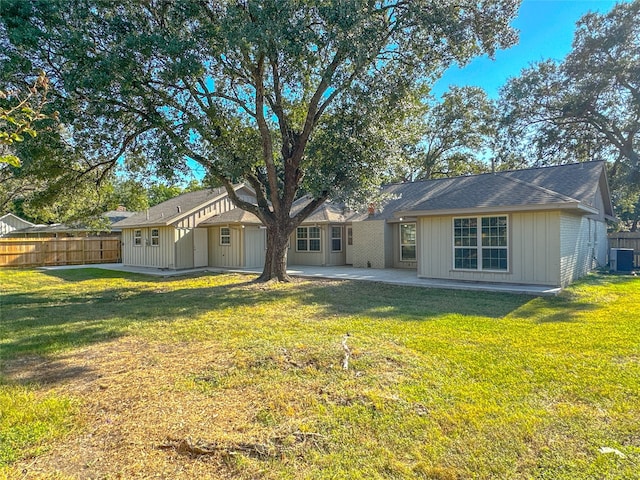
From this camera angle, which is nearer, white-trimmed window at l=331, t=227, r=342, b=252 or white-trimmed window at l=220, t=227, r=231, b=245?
white-trimmed window at l=220, t=227, r=231, b=245

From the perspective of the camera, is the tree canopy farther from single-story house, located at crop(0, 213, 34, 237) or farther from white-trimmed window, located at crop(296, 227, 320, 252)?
single-story house, located at crop(0, 213, 34, 237)

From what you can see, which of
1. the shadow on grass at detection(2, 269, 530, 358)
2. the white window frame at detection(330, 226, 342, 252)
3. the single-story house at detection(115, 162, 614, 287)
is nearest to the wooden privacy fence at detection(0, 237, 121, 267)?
the single-story house at detection(115, 162, 614, 287)

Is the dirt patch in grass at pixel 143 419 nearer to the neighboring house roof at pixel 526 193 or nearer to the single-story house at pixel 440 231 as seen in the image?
the neighboring house roof at pixel 526 193

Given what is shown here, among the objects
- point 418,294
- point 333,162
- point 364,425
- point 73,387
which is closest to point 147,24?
point 333,162

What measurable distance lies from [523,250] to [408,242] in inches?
236

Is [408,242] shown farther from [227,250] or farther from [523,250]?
[227,250]

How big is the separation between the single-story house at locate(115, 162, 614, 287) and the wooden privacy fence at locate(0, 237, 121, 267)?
342 cm

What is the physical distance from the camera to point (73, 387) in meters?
4.10

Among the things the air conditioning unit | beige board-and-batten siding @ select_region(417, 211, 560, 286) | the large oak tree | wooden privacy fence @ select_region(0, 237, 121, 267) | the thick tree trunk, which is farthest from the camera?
wooden privacy fence @ select_region(0, 237, 121, 267)

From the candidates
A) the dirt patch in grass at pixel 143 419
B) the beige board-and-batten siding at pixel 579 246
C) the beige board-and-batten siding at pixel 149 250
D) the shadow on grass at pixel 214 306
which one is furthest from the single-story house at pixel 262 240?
the dirt patch in grass at pixel 143 419

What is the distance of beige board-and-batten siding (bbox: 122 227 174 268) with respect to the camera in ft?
56.9

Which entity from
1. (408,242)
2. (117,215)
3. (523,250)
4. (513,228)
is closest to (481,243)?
(513,228)

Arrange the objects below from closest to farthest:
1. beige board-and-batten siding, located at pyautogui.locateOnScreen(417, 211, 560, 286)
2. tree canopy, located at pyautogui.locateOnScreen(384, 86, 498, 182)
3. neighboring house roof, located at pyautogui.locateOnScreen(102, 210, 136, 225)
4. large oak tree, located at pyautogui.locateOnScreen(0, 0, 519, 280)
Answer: large oak tree, located at pyautogui.locateOnScreen(0, 0, 519, 280), beige board-and-batten siding, located at pyautogui.locateOnScreen(417, 211, 560, 286), tree canopy, located at pyautogui.locateOnScreen(384, 86, 498, 182), neighboring house roof, located at pyautogui.locateOnScreen(102, 210, 136, 225)

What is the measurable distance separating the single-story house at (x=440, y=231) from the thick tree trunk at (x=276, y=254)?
12.4ft
